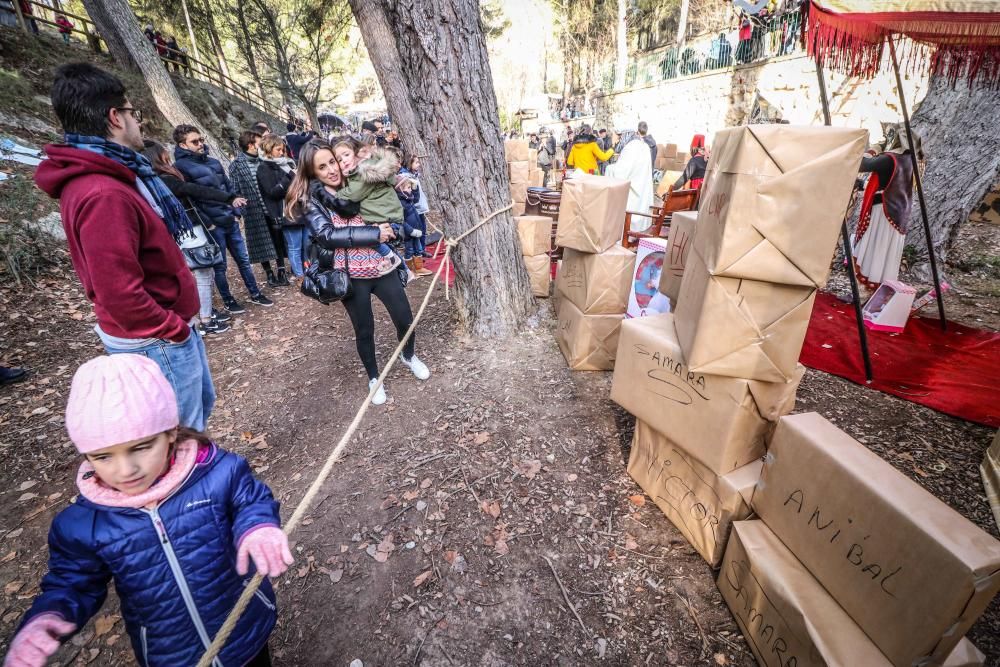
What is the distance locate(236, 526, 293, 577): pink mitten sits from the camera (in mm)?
1071

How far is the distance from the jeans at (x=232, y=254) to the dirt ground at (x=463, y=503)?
1.23 meters

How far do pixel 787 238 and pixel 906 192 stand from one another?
11.6 feet

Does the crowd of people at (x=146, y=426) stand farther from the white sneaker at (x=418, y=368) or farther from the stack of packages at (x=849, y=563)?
the stack of packages at (x=849, y=563)

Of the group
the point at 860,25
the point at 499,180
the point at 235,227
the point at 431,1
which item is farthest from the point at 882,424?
the point at 235,227

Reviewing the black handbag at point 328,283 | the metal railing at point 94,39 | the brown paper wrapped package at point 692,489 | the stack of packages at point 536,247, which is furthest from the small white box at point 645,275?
the metal railing at point 94,39

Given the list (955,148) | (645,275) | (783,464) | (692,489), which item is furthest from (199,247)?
(955,148)

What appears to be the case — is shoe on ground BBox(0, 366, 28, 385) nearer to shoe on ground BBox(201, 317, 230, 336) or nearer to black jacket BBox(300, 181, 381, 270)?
shoe on ground BBox(201, 317, 230, 336)

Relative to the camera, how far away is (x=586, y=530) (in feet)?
6.57

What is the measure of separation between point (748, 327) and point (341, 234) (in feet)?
7.41

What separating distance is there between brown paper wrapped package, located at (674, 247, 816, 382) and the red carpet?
6.93ft

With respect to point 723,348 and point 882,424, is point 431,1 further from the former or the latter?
point 882,424

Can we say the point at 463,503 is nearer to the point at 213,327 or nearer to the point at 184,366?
the point at 184,366

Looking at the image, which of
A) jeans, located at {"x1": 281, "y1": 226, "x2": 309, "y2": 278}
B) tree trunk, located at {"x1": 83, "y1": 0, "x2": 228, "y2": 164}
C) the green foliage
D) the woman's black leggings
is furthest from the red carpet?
the green foliage

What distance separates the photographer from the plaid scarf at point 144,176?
1.50 metres
